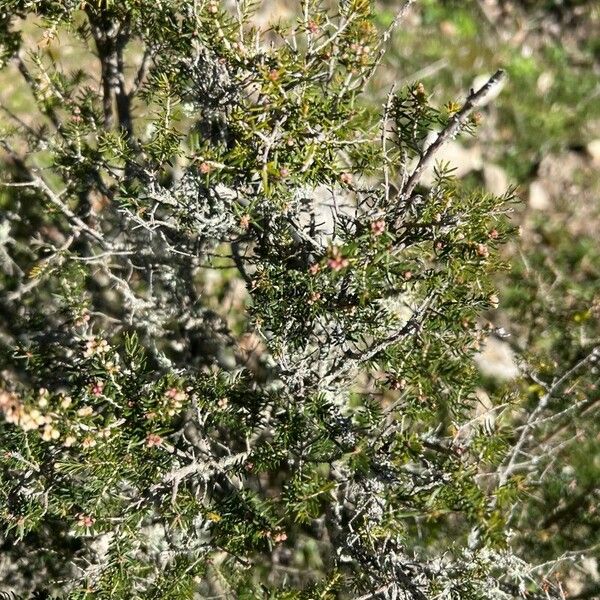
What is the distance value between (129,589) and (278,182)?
6.78 ft

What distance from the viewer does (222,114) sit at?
3535 millimetres

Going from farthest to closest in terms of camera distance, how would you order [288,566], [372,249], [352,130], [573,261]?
1. [573,261]
2. [288,566]
3. [352,130]
4. [372,249]

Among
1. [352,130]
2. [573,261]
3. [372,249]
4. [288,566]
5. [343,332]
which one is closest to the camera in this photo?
[372,249]

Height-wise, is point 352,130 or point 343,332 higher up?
point 352,130

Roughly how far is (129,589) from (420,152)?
254 centimetres

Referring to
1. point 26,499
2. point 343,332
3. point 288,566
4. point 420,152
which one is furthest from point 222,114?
point 288,566

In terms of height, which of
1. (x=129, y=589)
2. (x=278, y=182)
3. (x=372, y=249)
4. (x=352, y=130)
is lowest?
(x=129, y=589)

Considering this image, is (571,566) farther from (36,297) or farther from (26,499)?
(36,297)

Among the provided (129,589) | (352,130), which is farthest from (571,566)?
(352,130)

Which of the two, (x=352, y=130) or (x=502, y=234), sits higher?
(x=352, y=130)

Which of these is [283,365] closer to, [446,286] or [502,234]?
[446,286]

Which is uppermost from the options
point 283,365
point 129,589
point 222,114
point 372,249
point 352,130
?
point 222,114

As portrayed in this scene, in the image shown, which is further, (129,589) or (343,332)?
(343,332)

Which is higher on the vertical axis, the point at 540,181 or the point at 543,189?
the point at 540,181
